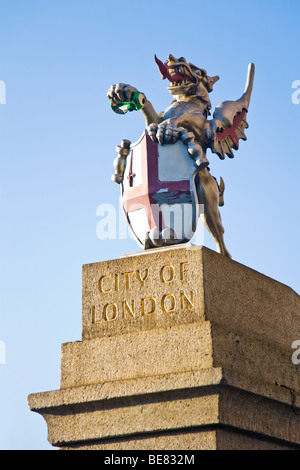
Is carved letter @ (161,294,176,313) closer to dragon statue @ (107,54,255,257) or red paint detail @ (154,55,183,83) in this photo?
dragon statue @ (107,54,255,257)

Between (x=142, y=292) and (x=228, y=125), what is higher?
(x=228, y=125)

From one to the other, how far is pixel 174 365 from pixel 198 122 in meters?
2.84

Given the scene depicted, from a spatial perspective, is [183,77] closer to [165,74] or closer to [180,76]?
[180,76]

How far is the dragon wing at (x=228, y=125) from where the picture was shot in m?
9.96

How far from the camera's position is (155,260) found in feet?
29.3

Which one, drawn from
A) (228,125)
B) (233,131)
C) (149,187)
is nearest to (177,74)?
(228,125)

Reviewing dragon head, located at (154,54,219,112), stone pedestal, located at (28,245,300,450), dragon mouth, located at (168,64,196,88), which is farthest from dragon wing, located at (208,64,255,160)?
stone pedestal, located at (28,245,300,450)

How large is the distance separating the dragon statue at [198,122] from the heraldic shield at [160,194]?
115 millimetres

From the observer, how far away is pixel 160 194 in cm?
939

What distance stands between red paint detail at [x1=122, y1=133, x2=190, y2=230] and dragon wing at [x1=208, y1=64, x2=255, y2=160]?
75cm

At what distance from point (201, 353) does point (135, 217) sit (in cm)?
191

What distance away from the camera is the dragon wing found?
392 inches

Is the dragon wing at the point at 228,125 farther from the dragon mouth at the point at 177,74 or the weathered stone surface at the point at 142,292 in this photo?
the weathered stone surface at the point at 142,292

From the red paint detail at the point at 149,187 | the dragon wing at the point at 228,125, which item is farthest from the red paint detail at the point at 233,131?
the red paint detail at the point at 149,187
